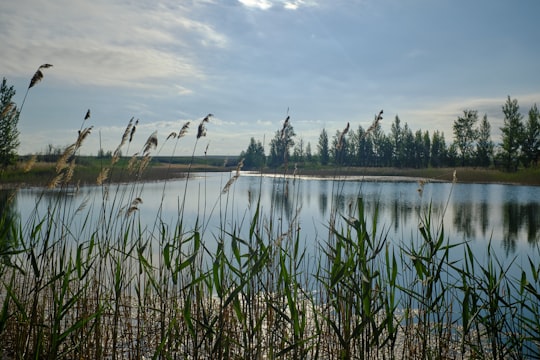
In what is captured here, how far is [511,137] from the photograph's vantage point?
115 ft

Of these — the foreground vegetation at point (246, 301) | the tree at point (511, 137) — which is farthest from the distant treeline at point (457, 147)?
the foreground vegetation at point (246, 301)

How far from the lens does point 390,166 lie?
53781 millimetres

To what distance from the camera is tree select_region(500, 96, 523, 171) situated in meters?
34.9

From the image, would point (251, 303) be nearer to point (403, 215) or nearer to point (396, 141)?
point (403, 215)

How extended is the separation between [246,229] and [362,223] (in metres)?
6.81

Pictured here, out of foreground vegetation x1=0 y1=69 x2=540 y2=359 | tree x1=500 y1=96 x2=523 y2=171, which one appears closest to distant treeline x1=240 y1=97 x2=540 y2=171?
tree x1=500 y1=96 x2=523 y2=171

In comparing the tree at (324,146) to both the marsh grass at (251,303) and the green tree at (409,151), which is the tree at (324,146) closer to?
the green tree at (409,151)

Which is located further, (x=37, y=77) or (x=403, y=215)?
(x=403, y=215)

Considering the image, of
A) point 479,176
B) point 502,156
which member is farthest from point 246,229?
point 502,156

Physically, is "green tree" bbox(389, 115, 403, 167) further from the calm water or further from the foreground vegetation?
the foreground vegetation

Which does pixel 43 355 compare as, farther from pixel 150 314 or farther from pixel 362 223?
pixel 362 223

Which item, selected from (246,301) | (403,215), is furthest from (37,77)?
(403,215)

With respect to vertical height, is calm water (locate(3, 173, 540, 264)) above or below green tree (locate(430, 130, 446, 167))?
below

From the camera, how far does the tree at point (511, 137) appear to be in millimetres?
34938
